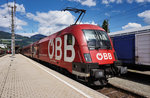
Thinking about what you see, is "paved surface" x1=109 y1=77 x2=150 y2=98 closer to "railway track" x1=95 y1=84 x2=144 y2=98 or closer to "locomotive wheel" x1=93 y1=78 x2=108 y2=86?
"railway track" x1=95 y1=84 x2=144 y2=98

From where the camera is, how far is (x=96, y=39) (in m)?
6.06

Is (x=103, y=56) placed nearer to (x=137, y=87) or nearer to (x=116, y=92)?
(x=116, y=92)

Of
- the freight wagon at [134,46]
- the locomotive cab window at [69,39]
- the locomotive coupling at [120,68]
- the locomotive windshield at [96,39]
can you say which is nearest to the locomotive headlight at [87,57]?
the locomotive windshield at [96,39]

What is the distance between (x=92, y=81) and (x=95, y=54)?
1.24 meters

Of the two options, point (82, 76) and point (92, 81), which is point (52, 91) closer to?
point (82, 76)

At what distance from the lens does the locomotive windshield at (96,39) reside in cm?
584

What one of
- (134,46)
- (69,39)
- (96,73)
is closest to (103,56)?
(96,73)

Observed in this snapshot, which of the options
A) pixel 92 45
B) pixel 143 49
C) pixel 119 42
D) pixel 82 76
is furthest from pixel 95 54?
pixel 119 42

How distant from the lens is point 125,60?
31.3 feet

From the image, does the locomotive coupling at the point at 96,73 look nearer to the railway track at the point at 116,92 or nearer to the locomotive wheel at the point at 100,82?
the locomotive wheel at the point at 100,82

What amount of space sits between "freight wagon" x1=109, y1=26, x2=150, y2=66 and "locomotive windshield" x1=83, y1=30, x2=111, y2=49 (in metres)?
3.33

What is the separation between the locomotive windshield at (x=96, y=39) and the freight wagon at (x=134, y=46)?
3.33 metres

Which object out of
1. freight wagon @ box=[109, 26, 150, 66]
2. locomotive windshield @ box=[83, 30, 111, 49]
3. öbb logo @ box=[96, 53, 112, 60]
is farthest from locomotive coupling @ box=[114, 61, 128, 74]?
freight wagon @ box=[109, 26, 150, 66]

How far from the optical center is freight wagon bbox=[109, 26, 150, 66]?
26.3 feet
